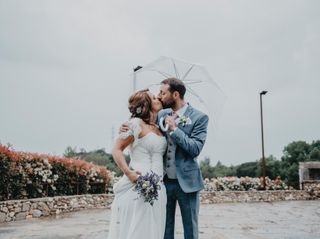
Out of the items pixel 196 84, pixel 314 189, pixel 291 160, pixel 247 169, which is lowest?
pixel 314 189

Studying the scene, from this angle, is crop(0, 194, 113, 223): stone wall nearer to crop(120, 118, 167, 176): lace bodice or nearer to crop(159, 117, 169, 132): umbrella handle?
crop(120, 118, 167, 176): lace bodice

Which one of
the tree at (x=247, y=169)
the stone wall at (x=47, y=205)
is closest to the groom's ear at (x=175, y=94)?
the stone wall at (x=47, y=205)

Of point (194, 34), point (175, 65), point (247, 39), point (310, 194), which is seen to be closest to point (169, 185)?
point (175, 65)

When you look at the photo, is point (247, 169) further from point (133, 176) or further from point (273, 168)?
point (133, 176)

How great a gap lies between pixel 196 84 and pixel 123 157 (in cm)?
143

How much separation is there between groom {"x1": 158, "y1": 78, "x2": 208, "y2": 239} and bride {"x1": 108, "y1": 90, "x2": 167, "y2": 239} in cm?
8

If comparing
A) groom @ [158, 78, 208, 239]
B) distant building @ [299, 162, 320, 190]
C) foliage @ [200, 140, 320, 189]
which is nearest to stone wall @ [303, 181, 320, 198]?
distant building @ [299, 162, 320, 190]

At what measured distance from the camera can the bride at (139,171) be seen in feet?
12.0

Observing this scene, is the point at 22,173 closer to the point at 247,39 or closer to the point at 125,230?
the point at 125,230

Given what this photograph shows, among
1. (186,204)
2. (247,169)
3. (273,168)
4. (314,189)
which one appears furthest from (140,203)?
(247,169)

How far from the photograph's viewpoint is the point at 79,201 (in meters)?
14.1

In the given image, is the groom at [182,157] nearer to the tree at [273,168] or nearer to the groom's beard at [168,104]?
the groom's beard at [168,104]

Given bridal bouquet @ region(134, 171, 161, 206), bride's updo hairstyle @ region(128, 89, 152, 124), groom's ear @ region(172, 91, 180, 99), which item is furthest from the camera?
groom's ear @ region(172, 91, 180, 99)

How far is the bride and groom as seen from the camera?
12.0 feet
